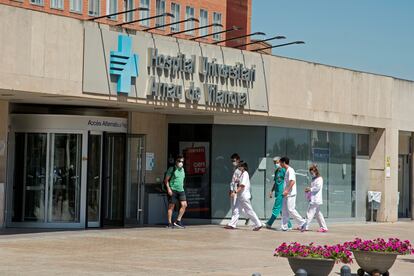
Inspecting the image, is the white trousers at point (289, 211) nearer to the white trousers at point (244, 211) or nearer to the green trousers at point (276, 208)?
the green trousers at point (276, 208)

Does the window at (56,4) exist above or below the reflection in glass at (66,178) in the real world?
above

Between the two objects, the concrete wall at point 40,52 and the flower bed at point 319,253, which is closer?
the flower bed at point 319,253

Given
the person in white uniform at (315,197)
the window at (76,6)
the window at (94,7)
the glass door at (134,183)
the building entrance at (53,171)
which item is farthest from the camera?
the window at (94,7)

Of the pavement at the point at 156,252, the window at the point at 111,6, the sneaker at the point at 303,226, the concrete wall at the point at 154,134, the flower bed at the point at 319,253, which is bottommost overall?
the pavement at the point at 156,252

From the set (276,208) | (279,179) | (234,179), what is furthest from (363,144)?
(234,179)

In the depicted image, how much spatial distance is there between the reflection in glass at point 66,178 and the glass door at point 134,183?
2.54 m

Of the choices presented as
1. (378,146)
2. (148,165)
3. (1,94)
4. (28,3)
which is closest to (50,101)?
(1,94)

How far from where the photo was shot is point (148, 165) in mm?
26141

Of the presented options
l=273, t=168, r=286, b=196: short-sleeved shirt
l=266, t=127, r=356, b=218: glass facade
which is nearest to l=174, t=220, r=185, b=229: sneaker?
l=273, t=168, r=286, b=196: short-sleeved shirt

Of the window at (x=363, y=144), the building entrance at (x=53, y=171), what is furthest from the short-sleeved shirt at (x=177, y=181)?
the window at (x=363, y=144)

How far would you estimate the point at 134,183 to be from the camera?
2580 cm

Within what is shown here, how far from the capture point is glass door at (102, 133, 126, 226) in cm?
2427

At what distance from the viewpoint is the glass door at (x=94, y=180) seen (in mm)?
23547

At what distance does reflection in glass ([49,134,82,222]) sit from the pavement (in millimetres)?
1018
